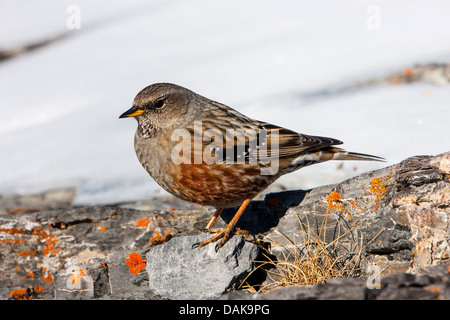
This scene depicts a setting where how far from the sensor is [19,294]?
17.5ft

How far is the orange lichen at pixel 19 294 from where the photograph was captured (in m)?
5.31

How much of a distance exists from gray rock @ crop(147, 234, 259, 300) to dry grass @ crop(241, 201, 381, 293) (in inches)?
6.8

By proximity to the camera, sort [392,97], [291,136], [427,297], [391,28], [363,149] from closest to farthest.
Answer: [427,297] < [291,136] < [363,149] < [392,97] < [391,28]

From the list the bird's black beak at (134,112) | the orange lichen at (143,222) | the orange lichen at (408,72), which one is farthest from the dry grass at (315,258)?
the orange lichen at (408,72)

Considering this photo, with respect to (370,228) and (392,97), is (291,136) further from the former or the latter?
(392,97)

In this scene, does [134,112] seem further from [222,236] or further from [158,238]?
[222,236]

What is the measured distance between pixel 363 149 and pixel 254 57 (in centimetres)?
402

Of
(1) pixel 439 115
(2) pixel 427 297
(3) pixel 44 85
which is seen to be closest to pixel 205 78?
(3) pixel 44 85

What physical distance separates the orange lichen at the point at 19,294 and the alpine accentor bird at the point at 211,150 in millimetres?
1688

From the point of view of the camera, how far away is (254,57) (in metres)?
10.7

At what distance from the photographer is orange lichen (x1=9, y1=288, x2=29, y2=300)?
5.31 meters

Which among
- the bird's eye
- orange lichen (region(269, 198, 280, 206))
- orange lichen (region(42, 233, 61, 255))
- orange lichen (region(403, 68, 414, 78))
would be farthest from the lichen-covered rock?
orange lichen (region(403, 68, 414, 78))

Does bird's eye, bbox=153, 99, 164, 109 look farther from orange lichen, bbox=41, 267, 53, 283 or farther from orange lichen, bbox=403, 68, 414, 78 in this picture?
orange lichen, bbox=403, 68, 414, 78

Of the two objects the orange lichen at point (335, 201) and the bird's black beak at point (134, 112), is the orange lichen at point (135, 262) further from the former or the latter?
the orange lichen at point (335, 201)
